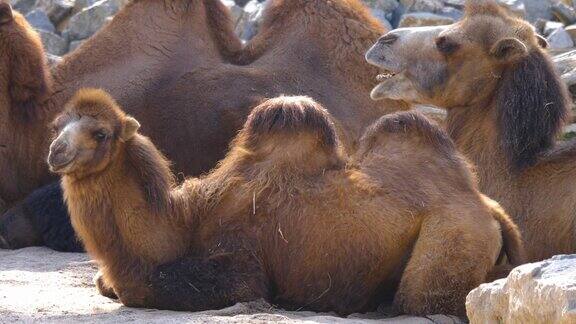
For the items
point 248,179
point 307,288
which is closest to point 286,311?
point 307,288

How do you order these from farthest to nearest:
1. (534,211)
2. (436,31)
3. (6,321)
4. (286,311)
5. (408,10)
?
(408,10), (436,31), (534,211), (286,311), (6,321)

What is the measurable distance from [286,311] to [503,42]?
1902 mm

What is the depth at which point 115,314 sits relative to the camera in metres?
5.29

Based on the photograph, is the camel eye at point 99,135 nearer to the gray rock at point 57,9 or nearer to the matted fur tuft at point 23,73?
the matted fur tuft at point 23,73

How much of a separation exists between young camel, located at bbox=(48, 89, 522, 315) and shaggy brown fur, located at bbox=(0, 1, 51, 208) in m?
2.85

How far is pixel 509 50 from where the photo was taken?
6480 mm

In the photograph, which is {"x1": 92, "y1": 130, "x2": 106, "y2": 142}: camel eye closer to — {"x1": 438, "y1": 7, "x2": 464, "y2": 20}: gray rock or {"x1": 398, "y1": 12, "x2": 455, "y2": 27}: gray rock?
{"x1": 398, "y1": 12, "x2": 455, "y2": 27}: gray rock

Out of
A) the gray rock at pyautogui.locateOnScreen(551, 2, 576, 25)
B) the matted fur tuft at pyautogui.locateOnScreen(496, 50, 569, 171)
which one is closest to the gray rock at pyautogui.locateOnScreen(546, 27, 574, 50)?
the gray rock at pyautogui.locateOnScreen(551, 2, 576, 25)

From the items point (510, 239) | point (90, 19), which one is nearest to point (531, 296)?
point (510, 239)

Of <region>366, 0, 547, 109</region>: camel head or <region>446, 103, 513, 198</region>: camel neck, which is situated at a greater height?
<region>366, 0, 547, 109</region>: camel head

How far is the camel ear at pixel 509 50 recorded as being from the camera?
6.43 metres

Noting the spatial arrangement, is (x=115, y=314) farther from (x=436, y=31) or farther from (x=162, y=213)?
(x=436, y=31)

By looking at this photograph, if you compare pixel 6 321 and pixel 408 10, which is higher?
pixel 6 321

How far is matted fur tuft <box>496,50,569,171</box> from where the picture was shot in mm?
6332
